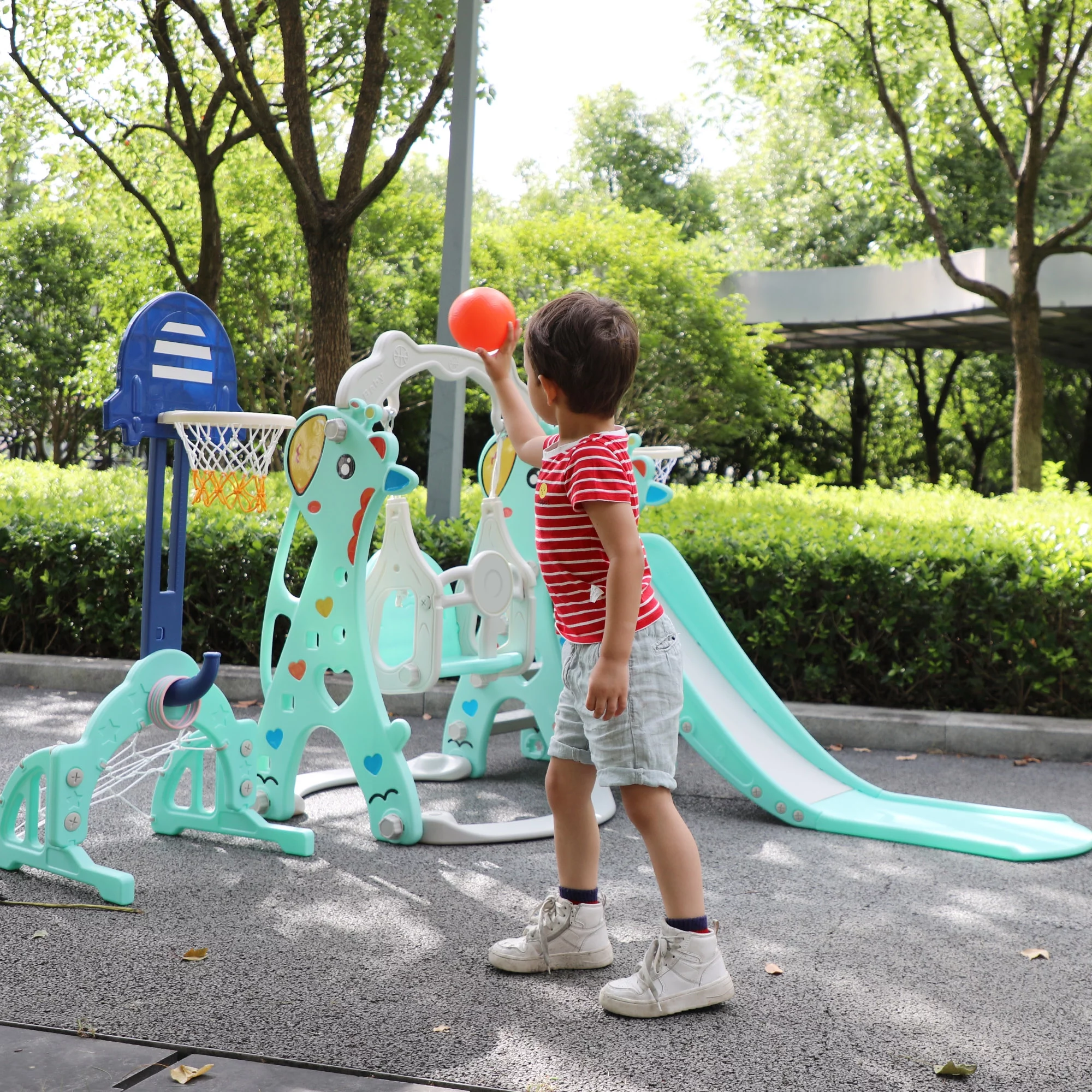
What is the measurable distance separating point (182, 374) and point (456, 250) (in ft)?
12.6

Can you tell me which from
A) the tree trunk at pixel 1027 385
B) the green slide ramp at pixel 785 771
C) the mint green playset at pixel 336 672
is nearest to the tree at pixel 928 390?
the tree trunk at pixel 1027 385

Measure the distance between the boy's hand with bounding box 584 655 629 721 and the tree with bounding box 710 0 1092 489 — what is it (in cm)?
1154

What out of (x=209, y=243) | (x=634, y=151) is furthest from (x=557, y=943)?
(x=634, y=151)

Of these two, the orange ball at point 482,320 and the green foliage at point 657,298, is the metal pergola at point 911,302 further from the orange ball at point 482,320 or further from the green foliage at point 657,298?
the orange ball at point 482,320

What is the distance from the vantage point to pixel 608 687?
8.78 feet

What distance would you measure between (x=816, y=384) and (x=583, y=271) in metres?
11.9

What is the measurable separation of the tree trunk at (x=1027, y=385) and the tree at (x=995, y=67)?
0.5 inches

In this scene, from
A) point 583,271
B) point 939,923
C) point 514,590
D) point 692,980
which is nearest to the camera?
point 692,980

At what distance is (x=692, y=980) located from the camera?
276 centimetres

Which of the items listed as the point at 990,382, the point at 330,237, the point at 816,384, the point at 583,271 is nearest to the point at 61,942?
the point at 330,237

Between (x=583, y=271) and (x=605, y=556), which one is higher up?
(x=583, y=271)

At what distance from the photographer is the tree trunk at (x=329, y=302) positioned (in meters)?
10.2

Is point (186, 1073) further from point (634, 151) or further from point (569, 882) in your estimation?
point (634, 151)

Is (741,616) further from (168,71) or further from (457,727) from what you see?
(168,71)
